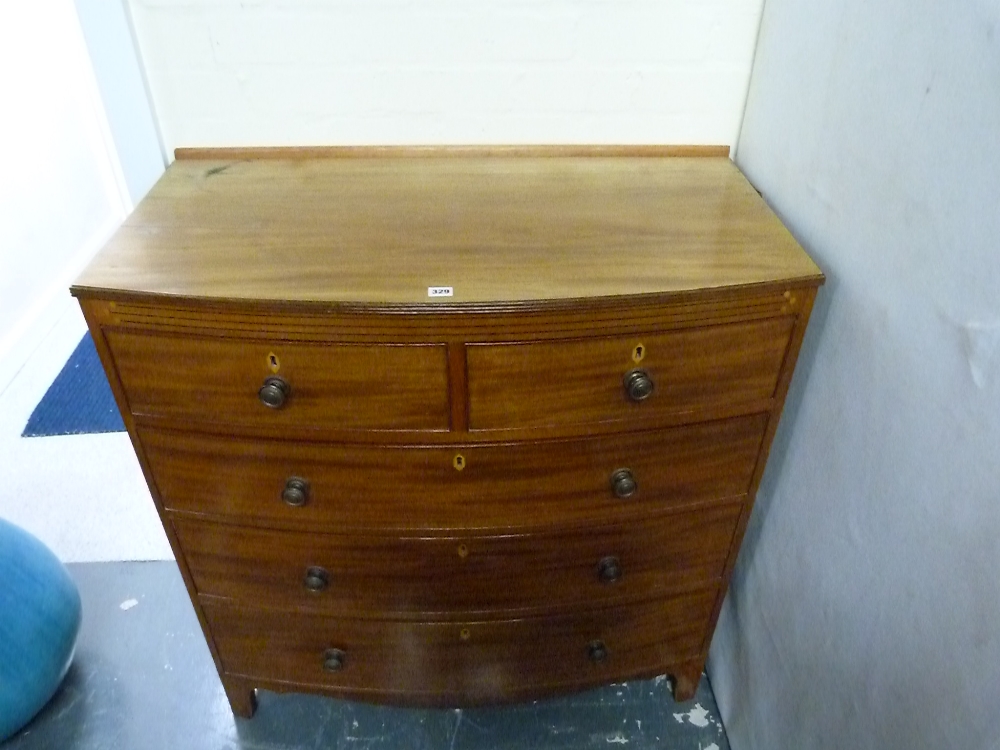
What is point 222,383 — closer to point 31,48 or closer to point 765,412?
point 765,412

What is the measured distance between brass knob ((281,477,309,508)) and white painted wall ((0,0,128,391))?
1525 mm

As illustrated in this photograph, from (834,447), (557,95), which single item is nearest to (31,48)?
(557,95)

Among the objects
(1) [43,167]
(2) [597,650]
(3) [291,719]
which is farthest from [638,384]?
(1) [43,167]

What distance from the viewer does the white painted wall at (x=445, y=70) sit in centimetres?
115

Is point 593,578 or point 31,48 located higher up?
point 31,48

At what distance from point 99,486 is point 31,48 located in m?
1.36

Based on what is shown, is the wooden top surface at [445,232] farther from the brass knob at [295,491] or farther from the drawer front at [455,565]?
the drawer front at [455,565]

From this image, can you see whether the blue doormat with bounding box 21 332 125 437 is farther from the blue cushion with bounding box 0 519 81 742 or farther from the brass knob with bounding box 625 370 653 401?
the brass knob with bounding box 625 370 653 401

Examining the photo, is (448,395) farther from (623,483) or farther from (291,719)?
(291,719)

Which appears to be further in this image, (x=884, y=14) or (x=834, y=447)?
(x=834, y=447)

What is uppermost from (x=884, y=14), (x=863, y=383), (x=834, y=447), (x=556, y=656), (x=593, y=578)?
(x=884, y=14)

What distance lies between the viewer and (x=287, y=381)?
0.96m

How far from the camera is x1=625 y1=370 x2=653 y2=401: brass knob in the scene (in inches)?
38.0

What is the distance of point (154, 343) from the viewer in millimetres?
939
